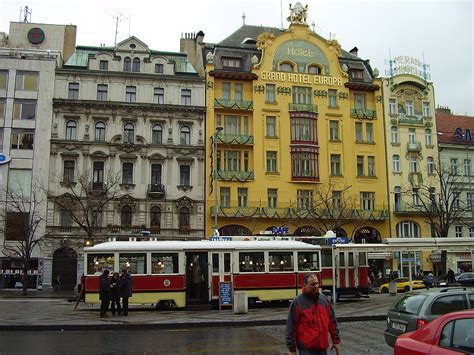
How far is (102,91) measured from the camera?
157 ft

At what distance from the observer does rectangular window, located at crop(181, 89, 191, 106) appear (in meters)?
49.2

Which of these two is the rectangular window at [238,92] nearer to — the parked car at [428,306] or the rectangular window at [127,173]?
the rectangular window at [127,173]

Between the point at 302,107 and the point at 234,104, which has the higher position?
the point at 302,107

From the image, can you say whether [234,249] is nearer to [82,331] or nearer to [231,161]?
[82,331]

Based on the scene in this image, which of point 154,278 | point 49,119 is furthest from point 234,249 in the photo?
point 49,119

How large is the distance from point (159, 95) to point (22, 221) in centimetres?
1612

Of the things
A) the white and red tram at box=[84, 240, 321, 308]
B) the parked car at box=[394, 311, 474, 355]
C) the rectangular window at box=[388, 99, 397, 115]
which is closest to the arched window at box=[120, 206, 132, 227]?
the white and red tram at box=[84, 240, 321, 308]

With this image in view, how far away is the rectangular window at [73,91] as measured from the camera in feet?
155

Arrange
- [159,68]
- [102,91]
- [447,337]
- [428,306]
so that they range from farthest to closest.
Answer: [159,68] → [102,91] → [428,306] → [447,337]

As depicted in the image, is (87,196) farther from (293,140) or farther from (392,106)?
(392,106)

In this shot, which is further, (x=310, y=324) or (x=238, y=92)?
(x=238, y=92)

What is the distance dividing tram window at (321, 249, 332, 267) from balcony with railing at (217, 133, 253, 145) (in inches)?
921

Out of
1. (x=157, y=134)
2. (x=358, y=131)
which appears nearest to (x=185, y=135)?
(x=157, y=134)

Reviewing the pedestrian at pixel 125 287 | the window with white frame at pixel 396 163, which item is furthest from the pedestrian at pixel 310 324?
the window with white frame at pixel 396 163
